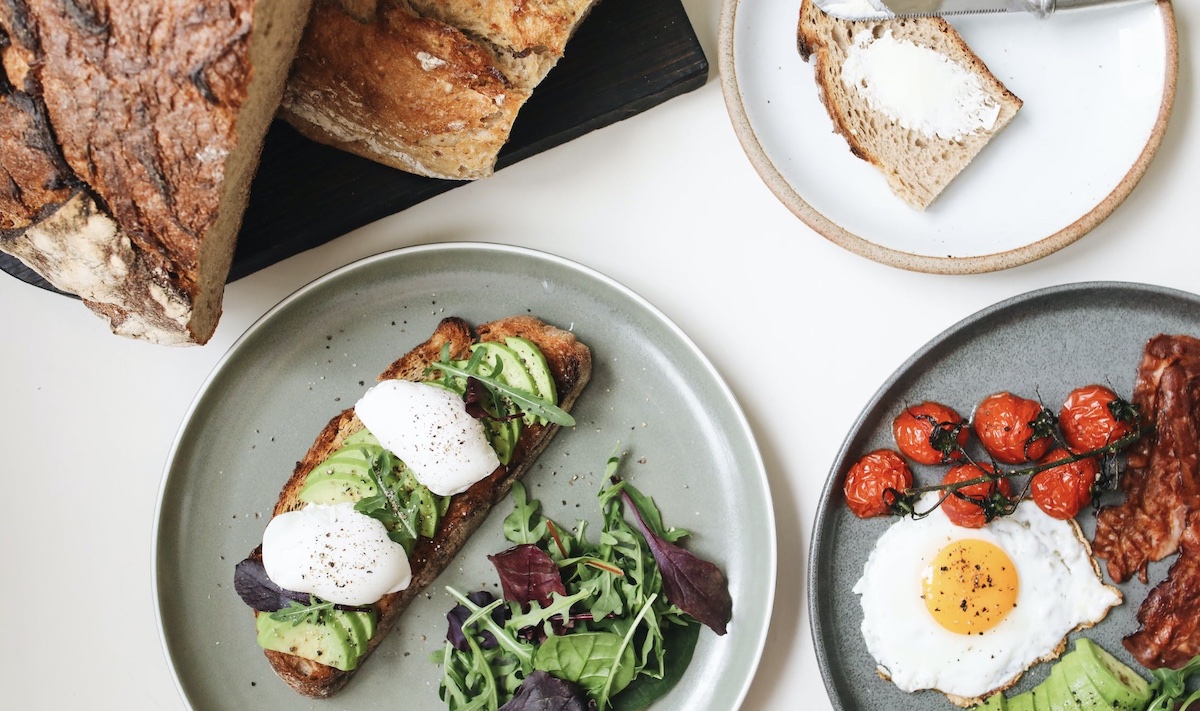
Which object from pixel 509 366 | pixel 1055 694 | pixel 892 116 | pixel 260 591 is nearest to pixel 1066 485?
pixel 1055 694

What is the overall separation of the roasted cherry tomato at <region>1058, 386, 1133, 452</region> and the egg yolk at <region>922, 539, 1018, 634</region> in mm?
384

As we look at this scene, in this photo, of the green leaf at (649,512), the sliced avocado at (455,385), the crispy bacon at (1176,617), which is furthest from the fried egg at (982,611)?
the sliced avocado at (455,385)

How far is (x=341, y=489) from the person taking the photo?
2373 mm

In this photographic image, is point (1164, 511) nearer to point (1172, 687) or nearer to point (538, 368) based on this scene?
point (1172, 687)

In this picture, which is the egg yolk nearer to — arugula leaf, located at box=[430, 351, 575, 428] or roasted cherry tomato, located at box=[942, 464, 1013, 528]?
roasted cherry tomato, located at box=[942, 464, 1013, 528]

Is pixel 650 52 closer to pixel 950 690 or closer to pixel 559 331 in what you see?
pixel 559 331

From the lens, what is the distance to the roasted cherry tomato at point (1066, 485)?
2379 millimetres

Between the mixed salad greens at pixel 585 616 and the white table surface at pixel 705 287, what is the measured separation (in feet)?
1.06

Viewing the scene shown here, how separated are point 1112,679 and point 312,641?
7.12 feet

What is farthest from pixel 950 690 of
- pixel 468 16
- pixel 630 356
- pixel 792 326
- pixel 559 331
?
pixel 468 16

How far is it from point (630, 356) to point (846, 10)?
1.12 m

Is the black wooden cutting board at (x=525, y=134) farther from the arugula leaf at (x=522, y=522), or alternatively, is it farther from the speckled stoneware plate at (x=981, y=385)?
the speckled stoneware plate at (x=981, y=385)

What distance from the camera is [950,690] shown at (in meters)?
2.47

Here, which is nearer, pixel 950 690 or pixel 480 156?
pixel 480 156
